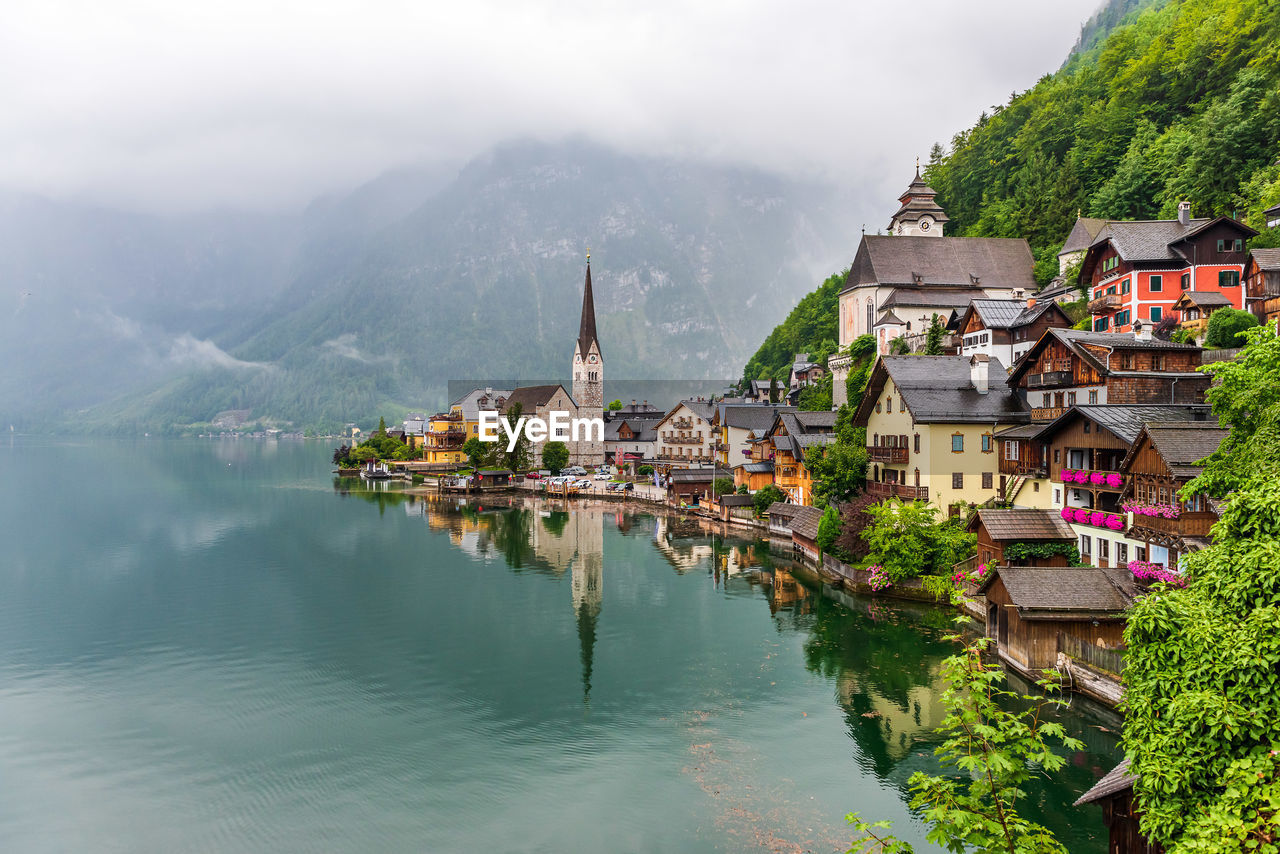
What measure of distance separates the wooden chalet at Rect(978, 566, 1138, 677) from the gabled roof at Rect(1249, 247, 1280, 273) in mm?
25785

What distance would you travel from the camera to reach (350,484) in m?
108

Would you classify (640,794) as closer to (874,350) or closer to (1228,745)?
(1228,745)

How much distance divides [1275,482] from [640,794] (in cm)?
1500

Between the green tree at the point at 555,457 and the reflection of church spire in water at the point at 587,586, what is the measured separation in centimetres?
3367

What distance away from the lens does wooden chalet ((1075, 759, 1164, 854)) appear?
11.8 m

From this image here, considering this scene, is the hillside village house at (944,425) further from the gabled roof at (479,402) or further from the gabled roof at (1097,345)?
the gabled roof at (479,402)

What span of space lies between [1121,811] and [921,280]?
218 feet

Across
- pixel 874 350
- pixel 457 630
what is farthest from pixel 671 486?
pixel 457 630

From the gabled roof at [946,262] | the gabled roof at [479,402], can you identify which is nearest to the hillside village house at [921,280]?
the gabled roof at [946,262]

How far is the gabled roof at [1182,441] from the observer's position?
78.4 feet

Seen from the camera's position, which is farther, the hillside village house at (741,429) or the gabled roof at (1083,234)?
the hillside village house at (741,429)

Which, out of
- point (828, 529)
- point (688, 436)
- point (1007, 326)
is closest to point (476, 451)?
point (688, 436)

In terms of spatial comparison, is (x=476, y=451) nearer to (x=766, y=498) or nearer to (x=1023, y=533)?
(x=766, y=498)

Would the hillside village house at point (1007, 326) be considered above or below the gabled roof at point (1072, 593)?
above
